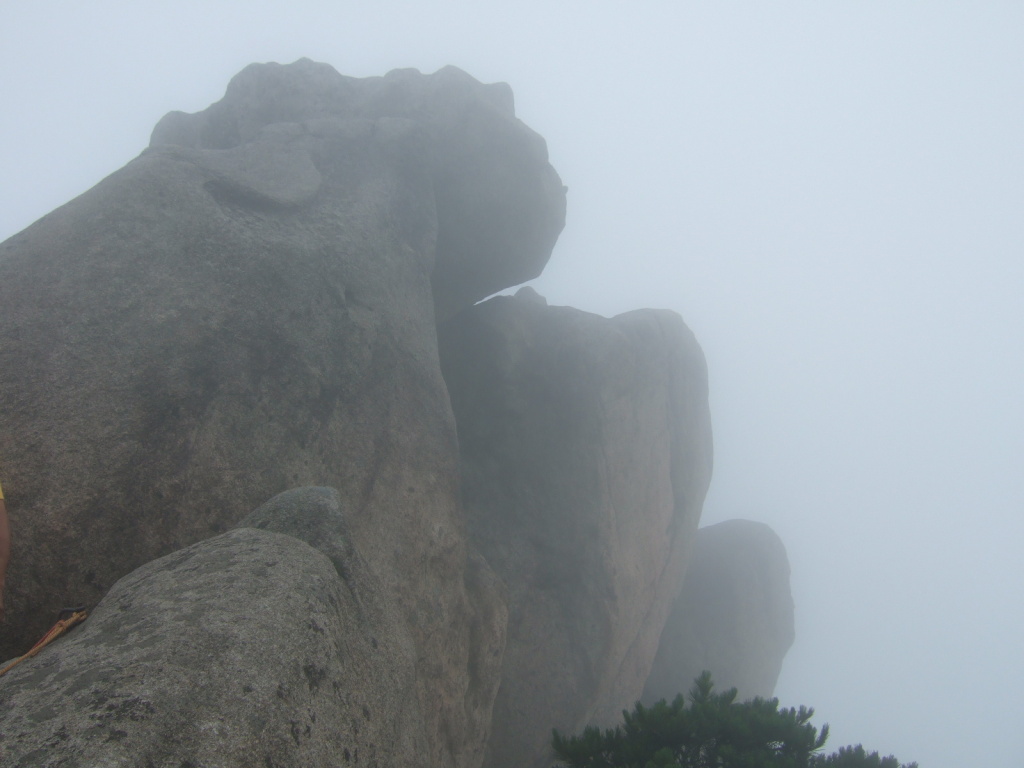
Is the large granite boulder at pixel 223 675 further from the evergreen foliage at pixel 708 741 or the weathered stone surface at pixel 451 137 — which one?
the weathered stone surface at pixel 451 137

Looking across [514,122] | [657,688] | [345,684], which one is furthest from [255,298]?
[657,688]

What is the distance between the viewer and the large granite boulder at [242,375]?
6.40 metres

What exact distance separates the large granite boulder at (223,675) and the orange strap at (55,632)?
0.10 metres

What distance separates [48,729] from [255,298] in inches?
262

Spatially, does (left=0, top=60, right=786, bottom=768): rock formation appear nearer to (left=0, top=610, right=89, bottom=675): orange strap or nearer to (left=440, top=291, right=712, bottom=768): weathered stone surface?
(left=440, top=291, right=712, bottom=768): weathered stone surface

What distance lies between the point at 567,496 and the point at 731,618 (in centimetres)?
962

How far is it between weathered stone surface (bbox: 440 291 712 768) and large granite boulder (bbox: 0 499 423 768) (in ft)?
27.1

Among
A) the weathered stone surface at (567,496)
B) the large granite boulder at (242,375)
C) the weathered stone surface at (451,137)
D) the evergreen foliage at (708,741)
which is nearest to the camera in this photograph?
the large granite boulder at (242,375)

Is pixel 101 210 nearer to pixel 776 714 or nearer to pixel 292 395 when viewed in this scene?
pixel 292 395

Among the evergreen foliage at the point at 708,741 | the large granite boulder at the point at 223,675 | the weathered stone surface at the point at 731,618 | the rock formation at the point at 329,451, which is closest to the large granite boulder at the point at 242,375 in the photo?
the rock formation at the point at 329,451

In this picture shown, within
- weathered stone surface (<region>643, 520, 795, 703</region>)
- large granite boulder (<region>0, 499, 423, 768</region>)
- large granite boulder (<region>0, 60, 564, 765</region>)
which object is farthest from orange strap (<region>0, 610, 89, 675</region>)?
weathered stone surface (<region>643, 520, 795, 703</region>)

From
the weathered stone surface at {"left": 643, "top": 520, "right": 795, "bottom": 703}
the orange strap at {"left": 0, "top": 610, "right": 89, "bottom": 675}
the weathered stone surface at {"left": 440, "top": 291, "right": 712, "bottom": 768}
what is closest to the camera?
the orange strap at {"left": 0, "top": 610, "right": 89, "bottom": 675}

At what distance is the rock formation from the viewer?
3857 mm

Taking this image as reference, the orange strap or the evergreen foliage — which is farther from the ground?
the orange strap
